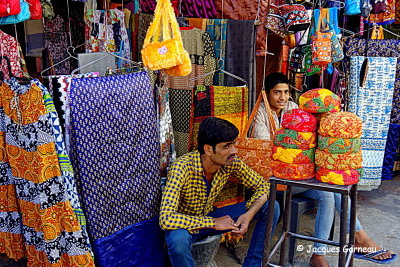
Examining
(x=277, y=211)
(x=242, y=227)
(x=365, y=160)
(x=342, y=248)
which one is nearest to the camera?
(x=342, y=248)

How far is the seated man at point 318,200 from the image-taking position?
10.0ft

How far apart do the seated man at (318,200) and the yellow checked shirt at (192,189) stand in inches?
17.6

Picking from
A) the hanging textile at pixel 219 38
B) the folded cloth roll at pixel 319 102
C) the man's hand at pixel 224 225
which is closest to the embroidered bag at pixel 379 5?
the hanging textile at pixel 219 38

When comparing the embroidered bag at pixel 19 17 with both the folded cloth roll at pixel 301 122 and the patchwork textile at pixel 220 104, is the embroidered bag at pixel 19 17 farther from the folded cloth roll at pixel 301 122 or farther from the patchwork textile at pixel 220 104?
the folded cloth roll at pixel 301 122

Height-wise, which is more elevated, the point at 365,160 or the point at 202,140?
the point at 202,140

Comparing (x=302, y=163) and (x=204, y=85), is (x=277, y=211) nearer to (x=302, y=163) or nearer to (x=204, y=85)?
(x=302, y=163)

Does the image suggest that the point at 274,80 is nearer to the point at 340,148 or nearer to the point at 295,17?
the point at 295,17

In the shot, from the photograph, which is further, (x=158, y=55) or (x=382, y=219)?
(x=382, y=219)

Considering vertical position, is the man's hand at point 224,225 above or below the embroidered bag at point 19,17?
below

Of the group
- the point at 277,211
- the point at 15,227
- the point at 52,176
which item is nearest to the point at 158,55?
the point at 52,176

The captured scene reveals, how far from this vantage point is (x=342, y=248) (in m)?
2.34

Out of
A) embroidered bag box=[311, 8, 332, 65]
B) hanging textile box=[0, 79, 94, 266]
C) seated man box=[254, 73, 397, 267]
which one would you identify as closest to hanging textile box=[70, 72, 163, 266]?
hanging textile box=[0, 79, 94, 266]

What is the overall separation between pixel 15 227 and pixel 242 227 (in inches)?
63.3

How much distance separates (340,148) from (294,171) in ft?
0.98
